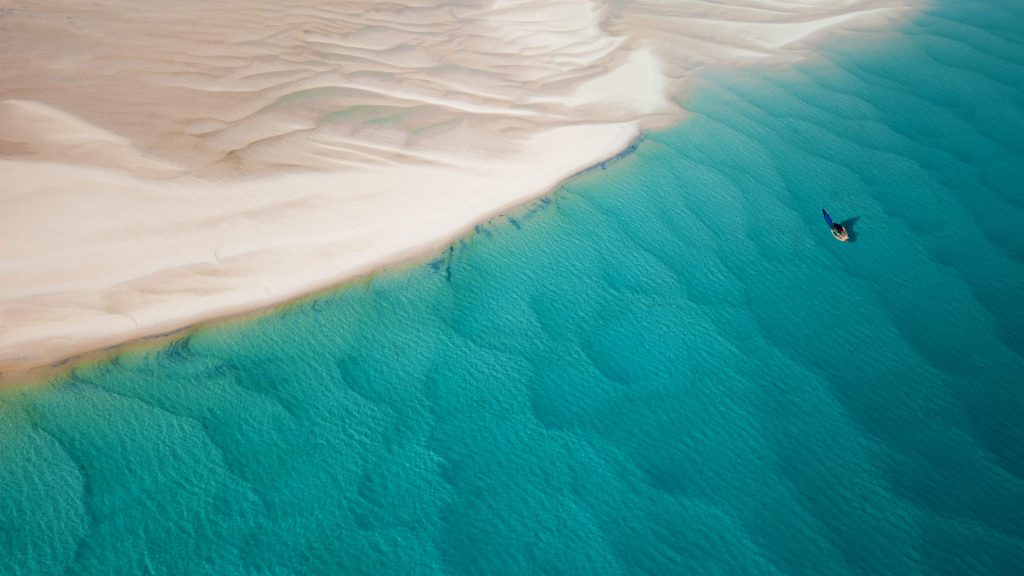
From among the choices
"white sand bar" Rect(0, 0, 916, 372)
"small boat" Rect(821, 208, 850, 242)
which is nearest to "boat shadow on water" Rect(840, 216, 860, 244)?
"small boat" Rect(821, 208, 850, 242)

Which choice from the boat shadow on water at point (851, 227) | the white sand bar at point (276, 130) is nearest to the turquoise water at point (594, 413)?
the boat shadow on water at point (851, 227)

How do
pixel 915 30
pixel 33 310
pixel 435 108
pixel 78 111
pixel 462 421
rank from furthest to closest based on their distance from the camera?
1. pixel 915 30
2. pixel 435 108
3. pixel 78 111
4. pixel 33 310
5. pixel 462 421

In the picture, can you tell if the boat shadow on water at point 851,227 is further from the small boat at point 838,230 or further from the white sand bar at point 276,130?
the white sand bar at point 276,130

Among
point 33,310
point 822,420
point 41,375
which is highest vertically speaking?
point 33,310

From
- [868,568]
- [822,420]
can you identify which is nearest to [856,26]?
[822,420]

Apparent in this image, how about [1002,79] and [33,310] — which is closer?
[33,310]

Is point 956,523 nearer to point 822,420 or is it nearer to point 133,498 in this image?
point 822,420

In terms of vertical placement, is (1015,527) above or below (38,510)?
below

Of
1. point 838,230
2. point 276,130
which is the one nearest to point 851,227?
point 838,230
